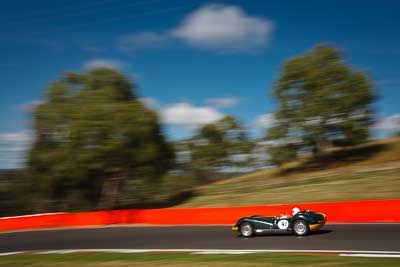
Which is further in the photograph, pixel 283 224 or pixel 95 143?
pixel 95 143

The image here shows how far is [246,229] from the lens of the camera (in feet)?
53.6

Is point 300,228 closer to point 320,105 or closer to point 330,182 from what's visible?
point 330,182

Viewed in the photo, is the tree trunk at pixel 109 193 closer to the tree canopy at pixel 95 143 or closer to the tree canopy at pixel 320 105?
the tree canopy at pixel 95 143

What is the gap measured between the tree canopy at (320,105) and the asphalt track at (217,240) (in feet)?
89.9

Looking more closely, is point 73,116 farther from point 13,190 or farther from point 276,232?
point 276,232

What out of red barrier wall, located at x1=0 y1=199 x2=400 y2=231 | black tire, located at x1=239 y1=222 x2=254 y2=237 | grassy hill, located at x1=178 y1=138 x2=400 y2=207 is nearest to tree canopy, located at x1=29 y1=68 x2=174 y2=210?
grassy hill, located at x1=178 y1=138 x2=400 y2=207

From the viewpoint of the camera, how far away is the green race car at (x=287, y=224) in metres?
15.1

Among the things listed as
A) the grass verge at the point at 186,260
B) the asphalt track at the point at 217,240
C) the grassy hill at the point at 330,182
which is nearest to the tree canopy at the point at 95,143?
the grassy hill at the point at 330,182

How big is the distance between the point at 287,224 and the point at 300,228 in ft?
1.50

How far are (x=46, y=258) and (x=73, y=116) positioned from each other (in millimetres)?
21082

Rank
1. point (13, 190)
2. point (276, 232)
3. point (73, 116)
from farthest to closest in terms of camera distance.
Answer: point (13, 190), point (73, 116), point (276, 232)

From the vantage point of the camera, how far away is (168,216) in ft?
78.5

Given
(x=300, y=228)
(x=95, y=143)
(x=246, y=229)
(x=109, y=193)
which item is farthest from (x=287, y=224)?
(x=109, y=193)

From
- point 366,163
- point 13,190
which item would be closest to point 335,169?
point 366,163
